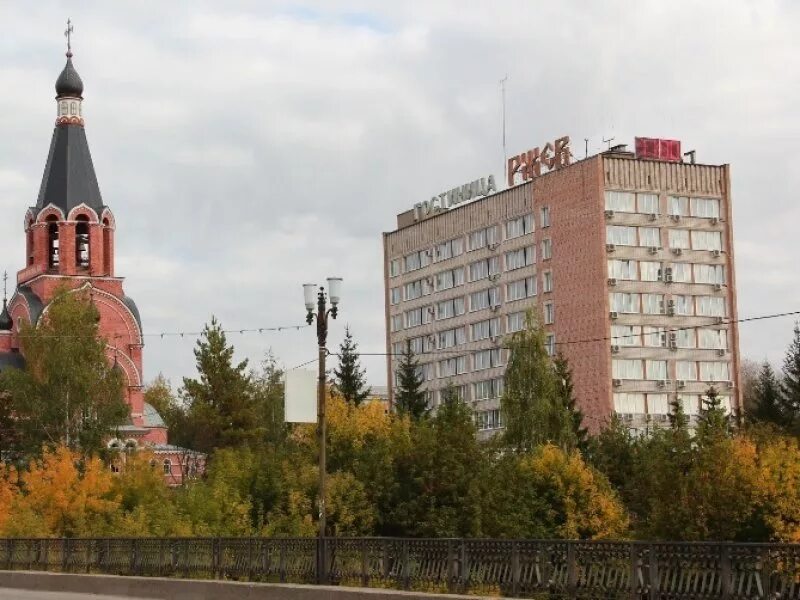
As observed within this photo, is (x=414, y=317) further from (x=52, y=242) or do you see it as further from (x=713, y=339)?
(x=52, y=242)

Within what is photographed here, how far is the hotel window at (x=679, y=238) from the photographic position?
99.2 meters

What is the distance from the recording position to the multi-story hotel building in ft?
318

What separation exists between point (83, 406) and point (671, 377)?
4064 centimetres

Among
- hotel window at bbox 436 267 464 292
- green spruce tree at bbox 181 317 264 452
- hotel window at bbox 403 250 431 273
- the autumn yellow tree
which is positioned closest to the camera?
the autumn yellow tree

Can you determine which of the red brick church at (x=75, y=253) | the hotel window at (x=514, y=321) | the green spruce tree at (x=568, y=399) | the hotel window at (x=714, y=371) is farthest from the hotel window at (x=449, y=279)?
the green spruce tree at (x=568, y=399)

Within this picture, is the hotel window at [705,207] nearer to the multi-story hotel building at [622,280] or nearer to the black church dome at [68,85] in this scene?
the multi-story hotel building at [622,280]

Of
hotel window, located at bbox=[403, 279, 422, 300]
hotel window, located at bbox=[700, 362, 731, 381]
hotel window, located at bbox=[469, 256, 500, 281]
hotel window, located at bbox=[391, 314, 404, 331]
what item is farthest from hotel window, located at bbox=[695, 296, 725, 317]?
hotel window, located at bbox=[391, 314, 404, 331]

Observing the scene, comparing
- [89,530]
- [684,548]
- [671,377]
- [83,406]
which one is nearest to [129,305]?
[83,406]

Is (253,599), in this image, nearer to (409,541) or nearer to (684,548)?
(409,541)

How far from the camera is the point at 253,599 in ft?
82.3

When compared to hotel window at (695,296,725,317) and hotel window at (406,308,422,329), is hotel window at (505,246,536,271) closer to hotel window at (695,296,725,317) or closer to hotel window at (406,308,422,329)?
hotel window at (695,296,725,317)

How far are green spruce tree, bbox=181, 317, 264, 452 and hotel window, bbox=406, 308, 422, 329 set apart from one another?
828 inches

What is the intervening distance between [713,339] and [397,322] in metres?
28.9

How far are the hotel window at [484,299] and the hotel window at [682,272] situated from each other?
13.7 m
